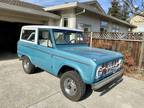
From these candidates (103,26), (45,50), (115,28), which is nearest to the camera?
(45,50)

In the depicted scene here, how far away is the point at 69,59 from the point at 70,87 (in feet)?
2.75

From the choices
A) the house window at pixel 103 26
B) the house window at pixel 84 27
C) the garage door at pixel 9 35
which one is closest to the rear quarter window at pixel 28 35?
the house window at pixel 84 27

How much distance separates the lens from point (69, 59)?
3680 millimetres

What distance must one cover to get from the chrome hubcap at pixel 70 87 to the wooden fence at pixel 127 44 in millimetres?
3929

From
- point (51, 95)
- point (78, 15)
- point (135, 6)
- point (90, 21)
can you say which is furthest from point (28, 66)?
point (135, 6)

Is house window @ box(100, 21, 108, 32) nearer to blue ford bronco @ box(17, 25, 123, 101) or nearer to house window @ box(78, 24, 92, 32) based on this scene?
house window @ box(78, 24, 92, 32)

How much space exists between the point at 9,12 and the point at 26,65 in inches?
167

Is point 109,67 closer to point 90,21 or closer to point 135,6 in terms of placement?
point 135,6

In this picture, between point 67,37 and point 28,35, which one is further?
point 28,35

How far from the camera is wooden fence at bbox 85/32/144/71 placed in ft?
21.0

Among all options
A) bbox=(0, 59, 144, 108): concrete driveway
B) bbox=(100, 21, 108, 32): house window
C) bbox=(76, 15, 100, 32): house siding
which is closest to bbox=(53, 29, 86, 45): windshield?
bbox=(0, 59, 144, 108): concrete driveway

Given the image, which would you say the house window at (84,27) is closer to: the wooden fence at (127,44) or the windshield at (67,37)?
the wooden fence at (127,44)

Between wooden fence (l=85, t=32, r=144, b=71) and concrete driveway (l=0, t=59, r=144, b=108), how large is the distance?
4.70 feet

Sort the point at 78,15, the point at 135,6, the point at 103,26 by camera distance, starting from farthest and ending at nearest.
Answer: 1. the point at 103,26
2. the point at 78,15
3. the point at 135,6
